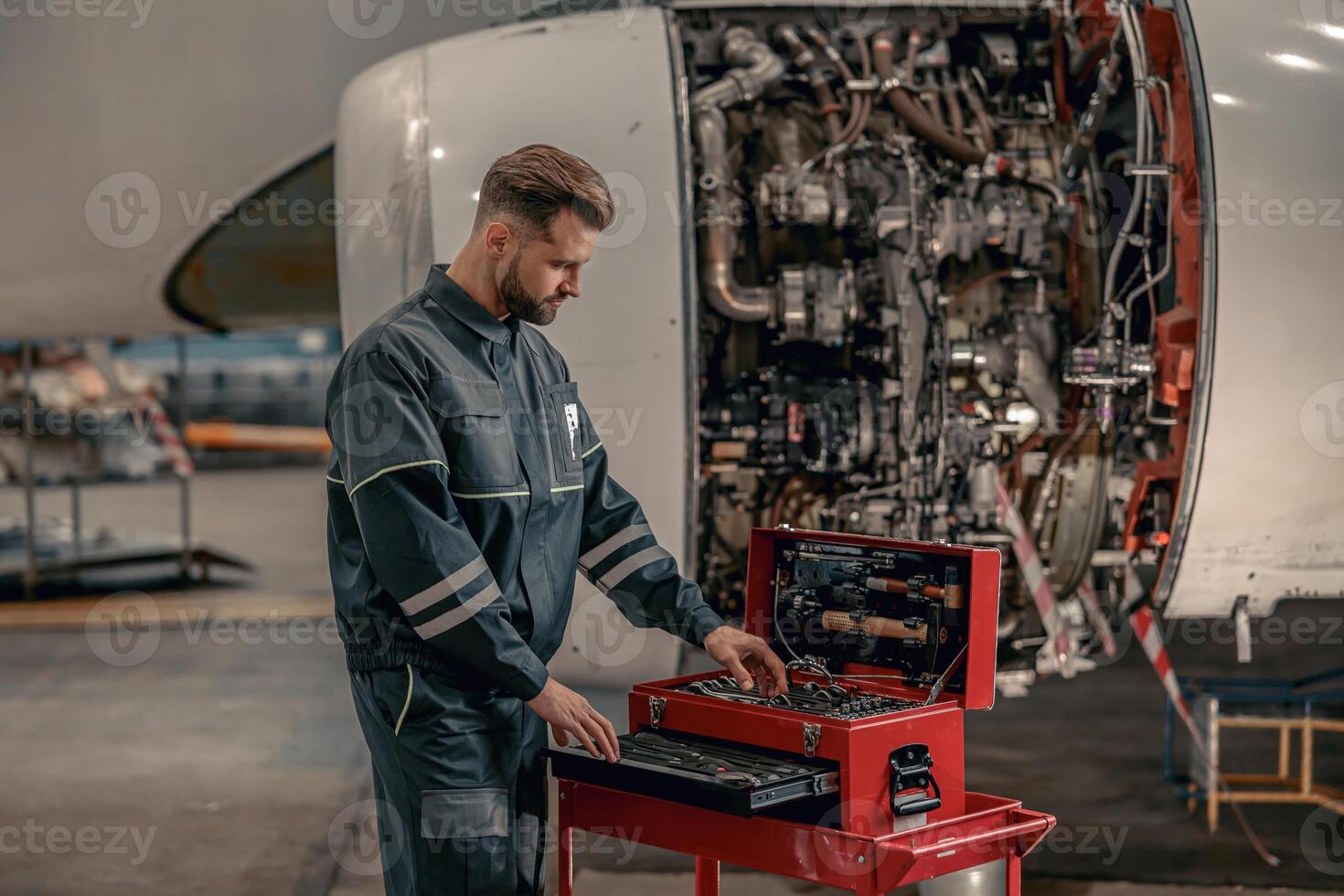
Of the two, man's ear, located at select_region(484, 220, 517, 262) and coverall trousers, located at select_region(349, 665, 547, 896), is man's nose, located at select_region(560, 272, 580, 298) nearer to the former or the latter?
man's ear, located at select_region(484, 220, 517, 262)

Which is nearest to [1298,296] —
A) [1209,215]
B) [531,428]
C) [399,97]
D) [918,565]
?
[1209,215]

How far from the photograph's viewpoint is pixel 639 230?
360 cm

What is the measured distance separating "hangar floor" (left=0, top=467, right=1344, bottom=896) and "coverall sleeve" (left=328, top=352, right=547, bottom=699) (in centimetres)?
163

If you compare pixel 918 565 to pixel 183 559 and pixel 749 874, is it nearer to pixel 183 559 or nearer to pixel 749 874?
pixel 749 874

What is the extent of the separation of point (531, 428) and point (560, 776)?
0.62m

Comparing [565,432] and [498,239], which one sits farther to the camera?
[565,432]

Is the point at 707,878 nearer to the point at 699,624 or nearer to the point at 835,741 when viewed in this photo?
the point at 699,624

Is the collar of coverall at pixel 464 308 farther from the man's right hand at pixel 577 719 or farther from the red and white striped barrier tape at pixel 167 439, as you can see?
the red and white striped barrier tape at pixel 167 439

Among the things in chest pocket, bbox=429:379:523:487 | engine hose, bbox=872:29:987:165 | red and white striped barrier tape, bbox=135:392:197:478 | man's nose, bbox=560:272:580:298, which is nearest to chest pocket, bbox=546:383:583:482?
chest pocket, bbox=429:379:523:487

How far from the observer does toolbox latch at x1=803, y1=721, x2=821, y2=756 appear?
2227mm

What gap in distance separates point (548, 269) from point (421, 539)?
20.5 inches

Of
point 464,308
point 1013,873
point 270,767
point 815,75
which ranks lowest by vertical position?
point 270,767

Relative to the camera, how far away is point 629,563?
266 cm

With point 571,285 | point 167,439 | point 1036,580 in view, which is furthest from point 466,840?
point 167,439
